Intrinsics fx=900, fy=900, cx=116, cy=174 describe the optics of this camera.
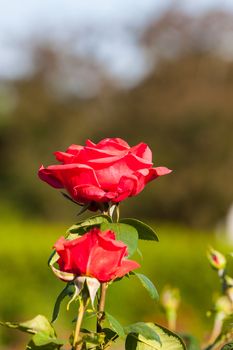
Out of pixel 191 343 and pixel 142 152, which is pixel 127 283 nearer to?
pixel 191 343

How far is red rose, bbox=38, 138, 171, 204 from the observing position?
3.69ft

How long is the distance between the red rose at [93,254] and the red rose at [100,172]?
61 millimetres

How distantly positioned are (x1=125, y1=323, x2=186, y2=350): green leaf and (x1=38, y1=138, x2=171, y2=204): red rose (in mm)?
187

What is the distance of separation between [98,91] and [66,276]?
2097cm

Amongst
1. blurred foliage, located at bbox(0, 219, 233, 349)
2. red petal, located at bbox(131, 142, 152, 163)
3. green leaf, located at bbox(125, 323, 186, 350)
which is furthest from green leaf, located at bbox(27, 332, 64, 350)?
blurred foliage, located at bbox(0, 219, 233, 349)

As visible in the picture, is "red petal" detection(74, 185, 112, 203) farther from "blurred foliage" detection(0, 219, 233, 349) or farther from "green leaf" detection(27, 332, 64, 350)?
"blurred foliage" detection(0, 219, 233, 349)

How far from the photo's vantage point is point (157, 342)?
1.18 meters

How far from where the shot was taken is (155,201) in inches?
715

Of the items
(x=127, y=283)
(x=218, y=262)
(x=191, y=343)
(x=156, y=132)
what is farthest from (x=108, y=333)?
(x=156, y=132)

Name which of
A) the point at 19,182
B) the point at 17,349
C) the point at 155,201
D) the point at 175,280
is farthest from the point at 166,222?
the point at 17,349

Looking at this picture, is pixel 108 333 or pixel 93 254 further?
pixel 108 333

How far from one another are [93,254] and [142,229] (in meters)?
0.11

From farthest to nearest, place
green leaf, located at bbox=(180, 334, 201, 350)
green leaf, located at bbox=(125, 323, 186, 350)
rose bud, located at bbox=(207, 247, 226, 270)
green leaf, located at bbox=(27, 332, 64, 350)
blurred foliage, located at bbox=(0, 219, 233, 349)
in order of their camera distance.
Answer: blurred foliage, located at bbox=(0, 219, 233, 349)
rose bud, located at bbox=(207, 247, 226, 270)
green leaf, located at bbox=(180, 334, 201, 350)
green leaf, located at bbox=(125, 323, 186, 350)
green leaf, located at bbox=(27, 332, 64, 350)

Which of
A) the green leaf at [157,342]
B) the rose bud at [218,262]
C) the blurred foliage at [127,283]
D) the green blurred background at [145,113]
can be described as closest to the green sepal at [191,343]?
the rose bud at [218,262]
